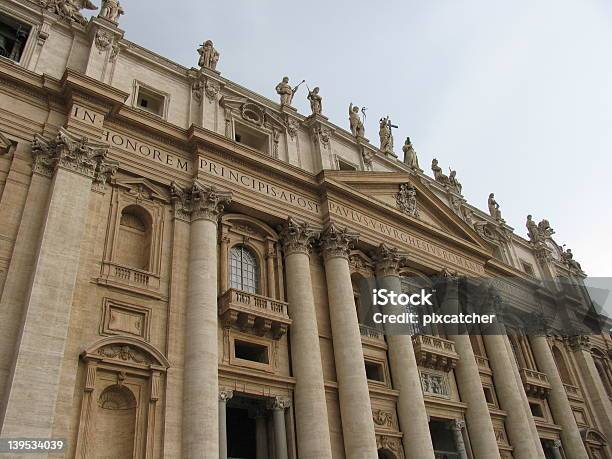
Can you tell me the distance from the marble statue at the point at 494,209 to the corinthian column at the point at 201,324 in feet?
78.9

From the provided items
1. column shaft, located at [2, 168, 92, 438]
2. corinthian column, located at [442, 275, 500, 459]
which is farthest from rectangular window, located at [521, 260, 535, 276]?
column shaft, located at [2, 168, 92, 438]

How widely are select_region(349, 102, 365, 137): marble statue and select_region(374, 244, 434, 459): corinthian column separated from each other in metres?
7.94

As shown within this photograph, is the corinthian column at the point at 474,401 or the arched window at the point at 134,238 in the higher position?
the arched window at the point at 134,238

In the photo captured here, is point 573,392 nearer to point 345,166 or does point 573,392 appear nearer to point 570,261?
point 570,261

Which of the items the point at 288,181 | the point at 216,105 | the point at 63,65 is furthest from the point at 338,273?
the point at 63,65

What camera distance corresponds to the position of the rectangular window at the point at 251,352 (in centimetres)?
2000

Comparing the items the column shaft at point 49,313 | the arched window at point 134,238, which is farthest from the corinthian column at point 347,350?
the column shaft at point 49,313

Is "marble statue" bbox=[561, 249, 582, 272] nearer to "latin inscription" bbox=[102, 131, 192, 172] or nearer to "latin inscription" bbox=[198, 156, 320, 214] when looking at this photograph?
"latin inscription" bbox=[198, 156, 320, 214]

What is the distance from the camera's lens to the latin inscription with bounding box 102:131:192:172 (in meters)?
20.3

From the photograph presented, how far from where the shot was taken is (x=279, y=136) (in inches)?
Answer: 1054

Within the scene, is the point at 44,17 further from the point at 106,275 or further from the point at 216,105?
the point at 106,275

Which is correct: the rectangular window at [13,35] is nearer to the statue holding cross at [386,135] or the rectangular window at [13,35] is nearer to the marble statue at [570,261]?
the statue holding cross at [386,135]

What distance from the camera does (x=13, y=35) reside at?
2130 centimetres

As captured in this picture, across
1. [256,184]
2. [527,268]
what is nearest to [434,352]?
[256,184]
